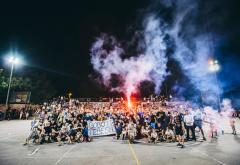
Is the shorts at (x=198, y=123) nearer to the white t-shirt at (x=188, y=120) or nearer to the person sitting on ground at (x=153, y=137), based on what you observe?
the white t-shirt at (x=188, y=120)

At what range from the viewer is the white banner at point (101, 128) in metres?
15.4

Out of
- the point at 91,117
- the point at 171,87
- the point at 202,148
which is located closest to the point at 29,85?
the point at 171,87

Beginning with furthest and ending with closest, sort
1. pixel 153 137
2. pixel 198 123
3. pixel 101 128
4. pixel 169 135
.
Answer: pixel 101 128 < pixel 198 123 < pixel 169 135 < pixel 153 137

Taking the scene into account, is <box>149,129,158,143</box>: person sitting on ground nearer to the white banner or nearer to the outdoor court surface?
the outdoor court surface

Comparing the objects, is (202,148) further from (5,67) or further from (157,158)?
(5,67)

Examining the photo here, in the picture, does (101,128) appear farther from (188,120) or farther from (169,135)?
(188,120)

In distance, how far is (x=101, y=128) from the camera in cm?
1577

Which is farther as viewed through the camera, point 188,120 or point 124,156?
point 188,120

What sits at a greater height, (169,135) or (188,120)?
(188,120)

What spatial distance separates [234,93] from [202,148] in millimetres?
29319

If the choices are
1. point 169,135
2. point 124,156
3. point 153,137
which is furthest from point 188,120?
point 124,156

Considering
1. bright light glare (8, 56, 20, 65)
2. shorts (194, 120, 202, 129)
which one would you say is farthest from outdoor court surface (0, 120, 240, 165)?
bright light glare (8, 56, 20, 65)

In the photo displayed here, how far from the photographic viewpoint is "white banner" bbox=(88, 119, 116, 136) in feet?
50.4

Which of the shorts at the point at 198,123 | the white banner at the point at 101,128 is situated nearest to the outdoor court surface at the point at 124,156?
the shorts at the point at 198,123
